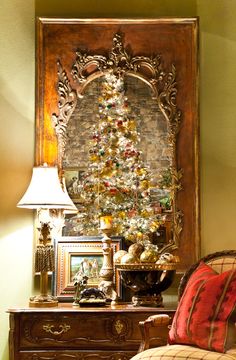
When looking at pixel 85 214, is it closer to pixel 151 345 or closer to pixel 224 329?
pixel 151 345

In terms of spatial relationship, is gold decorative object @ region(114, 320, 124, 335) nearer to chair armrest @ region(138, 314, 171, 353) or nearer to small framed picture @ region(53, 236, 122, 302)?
A: chair armrest @ region(138, 314, 171, 353)

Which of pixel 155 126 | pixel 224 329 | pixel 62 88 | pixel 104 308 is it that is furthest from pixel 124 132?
pixel 224 329

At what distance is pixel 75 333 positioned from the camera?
13.1 feet

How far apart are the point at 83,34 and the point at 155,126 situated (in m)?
0.78

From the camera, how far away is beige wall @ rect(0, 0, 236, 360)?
453cm

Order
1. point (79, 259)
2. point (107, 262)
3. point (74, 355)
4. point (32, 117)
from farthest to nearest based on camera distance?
point (32, 117) → point (79, 259) → point (107, 262) → point (74, 355)

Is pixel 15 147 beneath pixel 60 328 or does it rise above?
above

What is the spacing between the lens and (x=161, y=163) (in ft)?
15.0

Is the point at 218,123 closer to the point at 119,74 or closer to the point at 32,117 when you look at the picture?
the point at 119,74

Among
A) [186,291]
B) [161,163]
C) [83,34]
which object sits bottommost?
[186,291]

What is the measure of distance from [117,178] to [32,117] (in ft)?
2.28

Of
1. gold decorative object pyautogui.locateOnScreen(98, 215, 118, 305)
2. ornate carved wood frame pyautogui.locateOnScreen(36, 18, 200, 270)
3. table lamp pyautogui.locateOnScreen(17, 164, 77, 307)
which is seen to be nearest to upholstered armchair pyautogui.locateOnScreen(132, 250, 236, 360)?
gold decorative object pyautogui.locateOnScreen(98, 215, 118, 305)

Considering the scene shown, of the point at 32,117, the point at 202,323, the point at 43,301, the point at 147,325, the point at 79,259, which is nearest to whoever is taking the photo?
the point at 202,323

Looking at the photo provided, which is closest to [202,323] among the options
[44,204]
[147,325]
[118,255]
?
[147,325]
